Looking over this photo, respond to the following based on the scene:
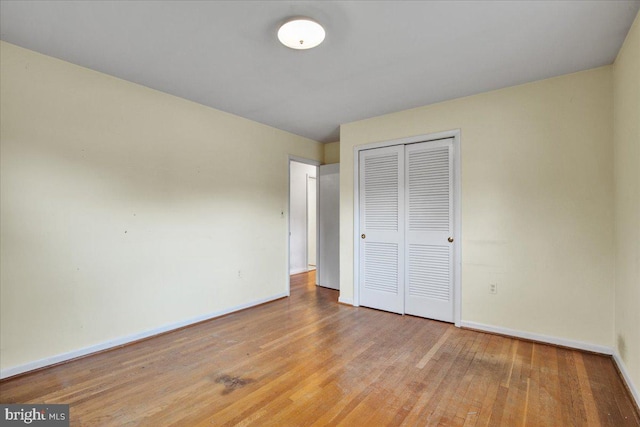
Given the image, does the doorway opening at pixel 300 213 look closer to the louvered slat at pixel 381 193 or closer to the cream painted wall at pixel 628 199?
the louvered slat at pixel 381 193

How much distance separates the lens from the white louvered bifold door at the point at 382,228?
12.4 ft

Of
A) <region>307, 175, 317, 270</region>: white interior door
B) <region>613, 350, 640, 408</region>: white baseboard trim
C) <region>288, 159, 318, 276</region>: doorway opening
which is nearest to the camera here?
<region>613, 350, 640, 408</region>: white baseboard trim

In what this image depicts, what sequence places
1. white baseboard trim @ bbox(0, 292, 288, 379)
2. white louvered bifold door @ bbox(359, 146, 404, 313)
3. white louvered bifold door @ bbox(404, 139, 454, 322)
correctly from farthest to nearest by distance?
white louvered bifold door @ bbox(359, 146, 404, 313) → white louvered bifold door @ bbox(404, 139, 454, 322) → white baseboard trim @ bbox(0, 292, 288, 379)

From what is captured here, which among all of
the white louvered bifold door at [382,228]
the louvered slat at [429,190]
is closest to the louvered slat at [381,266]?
the white louvered bifold door at [382,228]

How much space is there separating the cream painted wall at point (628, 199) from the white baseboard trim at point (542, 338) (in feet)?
0.51

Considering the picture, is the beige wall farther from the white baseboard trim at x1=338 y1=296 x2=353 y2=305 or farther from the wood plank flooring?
the wood plank flooring

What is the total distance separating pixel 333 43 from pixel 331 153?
10.2 feet

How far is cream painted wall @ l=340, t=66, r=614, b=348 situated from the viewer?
267 centimetres

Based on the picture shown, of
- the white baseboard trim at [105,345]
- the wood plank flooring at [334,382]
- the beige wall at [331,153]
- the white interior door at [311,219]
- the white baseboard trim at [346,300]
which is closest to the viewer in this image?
the wood plank flooring at [334,382]

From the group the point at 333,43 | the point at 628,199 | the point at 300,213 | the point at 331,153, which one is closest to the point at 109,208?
the point at 333,43

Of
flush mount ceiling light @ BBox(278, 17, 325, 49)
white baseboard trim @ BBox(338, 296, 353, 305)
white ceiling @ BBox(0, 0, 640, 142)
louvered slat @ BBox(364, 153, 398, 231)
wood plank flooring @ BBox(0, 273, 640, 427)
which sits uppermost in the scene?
white ceiling @ BBox(0, 0, 640, 142)

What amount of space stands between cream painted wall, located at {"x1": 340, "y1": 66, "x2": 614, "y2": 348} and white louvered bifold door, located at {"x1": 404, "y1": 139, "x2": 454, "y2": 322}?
0.19 m

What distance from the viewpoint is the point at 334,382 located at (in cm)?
224

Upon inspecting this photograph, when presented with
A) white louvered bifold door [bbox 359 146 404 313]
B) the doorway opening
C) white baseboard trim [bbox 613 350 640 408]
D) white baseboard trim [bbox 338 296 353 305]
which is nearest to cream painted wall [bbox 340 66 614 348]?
white baseboard trim [bbox 613 350 640 408]
